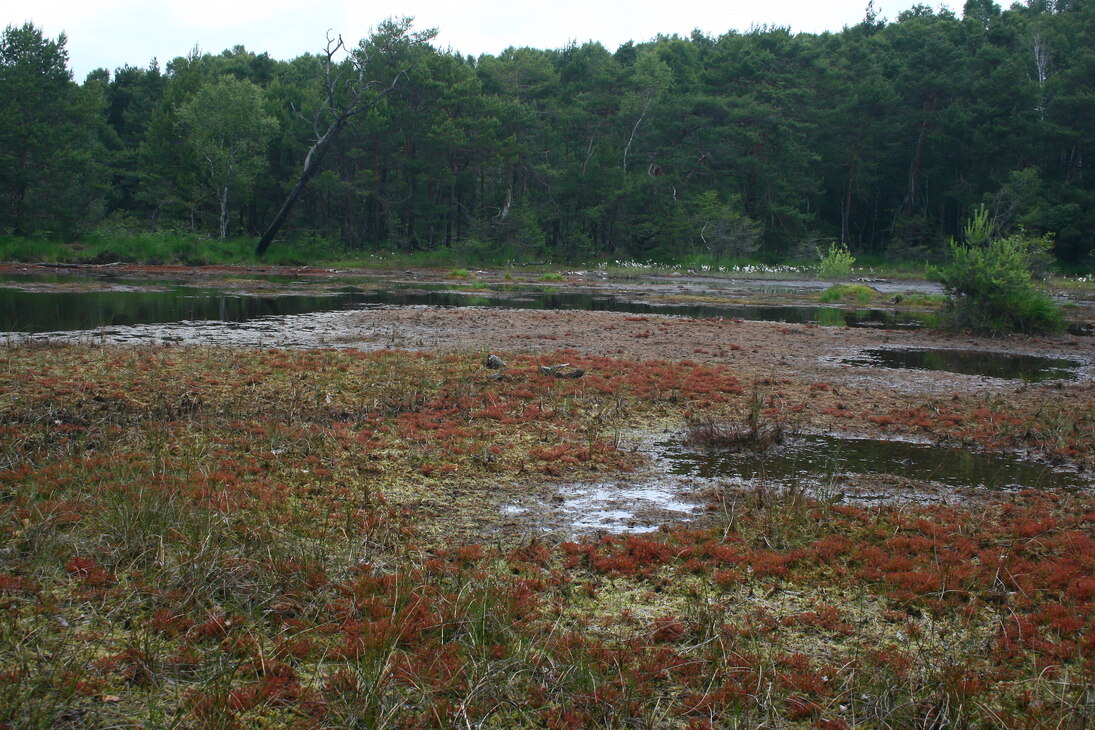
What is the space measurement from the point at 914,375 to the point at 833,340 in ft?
14.9

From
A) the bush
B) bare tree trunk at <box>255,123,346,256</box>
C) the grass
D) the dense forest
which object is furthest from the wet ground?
the dense forest

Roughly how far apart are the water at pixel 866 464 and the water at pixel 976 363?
5.99 m

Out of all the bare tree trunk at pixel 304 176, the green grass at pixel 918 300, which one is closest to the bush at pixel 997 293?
the green grass at pixel 918 300

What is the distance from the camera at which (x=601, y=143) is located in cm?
5619

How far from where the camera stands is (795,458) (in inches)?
319

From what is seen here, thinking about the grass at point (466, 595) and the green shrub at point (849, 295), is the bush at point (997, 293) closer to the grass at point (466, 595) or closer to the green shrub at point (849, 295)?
the green shrub at point (849, 295)

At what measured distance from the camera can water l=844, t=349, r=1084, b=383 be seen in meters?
14.0

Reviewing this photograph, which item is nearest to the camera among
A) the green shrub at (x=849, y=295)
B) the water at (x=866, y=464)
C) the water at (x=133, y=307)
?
the water at (x=866, y=464)

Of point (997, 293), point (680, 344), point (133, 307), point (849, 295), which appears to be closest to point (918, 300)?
point (849, 295)

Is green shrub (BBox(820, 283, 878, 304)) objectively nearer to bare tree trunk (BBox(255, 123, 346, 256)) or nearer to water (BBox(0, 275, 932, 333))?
water (BBox(0, 275, 932, 333))

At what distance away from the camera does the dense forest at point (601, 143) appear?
156ft

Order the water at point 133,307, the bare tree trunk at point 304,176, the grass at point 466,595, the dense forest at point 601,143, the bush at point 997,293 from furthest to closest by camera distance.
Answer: the dense forest at point 601,143 < the bare tree trunk at point 304,176 < the bush at point 997,293 < the water at point 133,307 < the grass at point 466,595

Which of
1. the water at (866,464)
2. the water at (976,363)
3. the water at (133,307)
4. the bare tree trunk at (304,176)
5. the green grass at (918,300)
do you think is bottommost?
the water at (866,464)

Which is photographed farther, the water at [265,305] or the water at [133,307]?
the water at [265,305]
